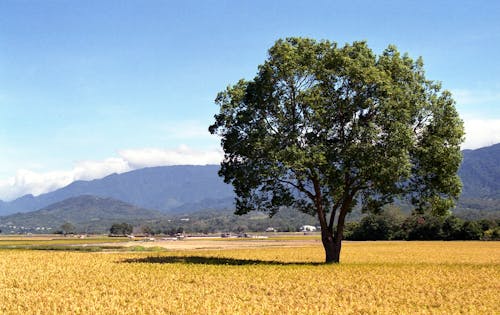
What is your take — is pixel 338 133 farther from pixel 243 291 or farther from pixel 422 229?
pixel 422 229

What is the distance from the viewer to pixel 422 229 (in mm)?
153250

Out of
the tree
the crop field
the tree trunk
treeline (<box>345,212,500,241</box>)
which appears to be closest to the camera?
the crop field

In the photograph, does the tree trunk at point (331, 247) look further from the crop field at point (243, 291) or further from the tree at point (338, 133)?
the crop field at point (243, 291)

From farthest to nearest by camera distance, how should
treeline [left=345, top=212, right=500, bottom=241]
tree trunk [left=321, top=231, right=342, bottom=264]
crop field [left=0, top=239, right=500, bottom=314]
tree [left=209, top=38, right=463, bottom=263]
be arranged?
treeline [left=345, top=212, right=500, bottom=241]
tree trunk [left=321, top=231, right=342, bottom=264]
tree [left=209, top=38, right=463, bottom=263]
crop field [left=0, top=239, right=500, bottom=314]

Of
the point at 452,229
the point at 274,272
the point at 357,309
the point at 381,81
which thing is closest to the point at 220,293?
the point at 357,309

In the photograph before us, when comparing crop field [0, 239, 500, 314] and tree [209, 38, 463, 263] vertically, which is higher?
tree [209, 38, 463, 263]

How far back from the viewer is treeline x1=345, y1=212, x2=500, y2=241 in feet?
473

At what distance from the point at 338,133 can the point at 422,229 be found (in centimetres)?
11685

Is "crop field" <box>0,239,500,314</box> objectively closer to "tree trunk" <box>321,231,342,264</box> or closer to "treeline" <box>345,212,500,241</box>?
"tree trunk" <box>321,231,342,264</box>

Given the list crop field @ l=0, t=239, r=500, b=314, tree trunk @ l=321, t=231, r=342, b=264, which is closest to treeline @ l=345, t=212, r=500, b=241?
tree trunk @ l=321, t=231, r=342, b=264

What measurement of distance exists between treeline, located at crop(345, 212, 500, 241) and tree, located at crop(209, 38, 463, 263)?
288 ft

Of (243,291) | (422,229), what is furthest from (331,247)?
(422,229)

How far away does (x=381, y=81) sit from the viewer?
43.8 metres

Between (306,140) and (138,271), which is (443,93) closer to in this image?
(306,140)
